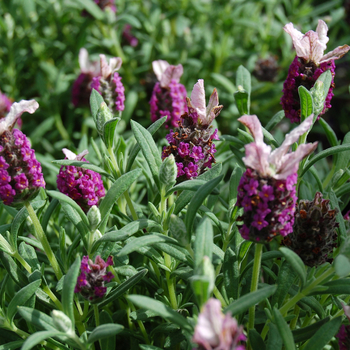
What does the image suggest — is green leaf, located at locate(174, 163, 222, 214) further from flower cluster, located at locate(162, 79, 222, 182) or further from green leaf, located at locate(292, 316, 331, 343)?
green leaf, located at locate(292, 316, 331, 343)

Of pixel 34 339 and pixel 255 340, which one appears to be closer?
pixel 34 339

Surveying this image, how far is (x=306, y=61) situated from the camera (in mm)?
1824

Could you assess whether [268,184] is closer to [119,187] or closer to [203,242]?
[203,242]

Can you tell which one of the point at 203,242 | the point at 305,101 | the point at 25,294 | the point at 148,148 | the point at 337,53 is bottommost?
the point at 25,294

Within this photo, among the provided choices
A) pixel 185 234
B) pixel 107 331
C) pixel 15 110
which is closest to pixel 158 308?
pixel 107 331

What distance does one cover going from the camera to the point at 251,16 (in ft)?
14.4

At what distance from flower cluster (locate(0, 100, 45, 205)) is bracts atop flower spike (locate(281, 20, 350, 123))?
1.11 meters

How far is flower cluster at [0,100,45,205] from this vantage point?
1.51 meters

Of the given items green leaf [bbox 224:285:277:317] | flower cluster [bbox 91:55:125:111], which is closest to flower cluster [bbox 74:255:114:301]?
green leaf [bbox 224:285:277:317]

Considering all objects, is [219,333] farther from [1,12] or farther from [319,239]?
[1,12]

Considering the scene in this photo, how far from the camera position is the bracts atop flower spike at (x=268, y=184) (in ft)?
3.98

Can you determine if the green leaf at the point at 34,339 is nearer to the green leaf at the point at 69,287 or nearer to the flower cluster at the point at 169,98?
the green leaf at the point at 69,287

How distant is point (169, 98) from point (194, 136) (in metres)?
0.74

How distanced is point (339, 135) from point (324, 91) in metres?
3.27
